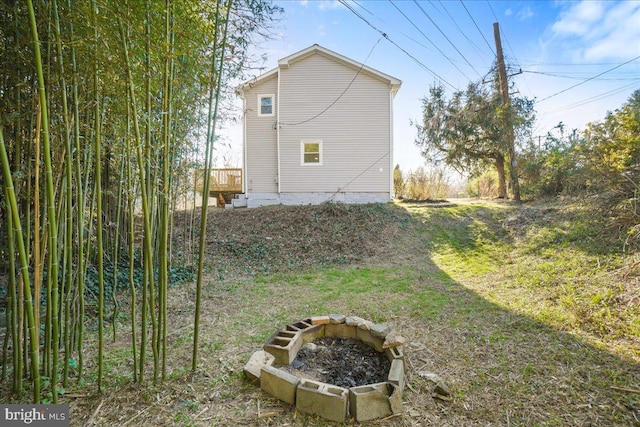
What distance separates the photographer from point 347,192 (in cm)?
872

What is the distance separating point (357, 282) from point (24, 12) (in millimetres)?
Answer: 4036

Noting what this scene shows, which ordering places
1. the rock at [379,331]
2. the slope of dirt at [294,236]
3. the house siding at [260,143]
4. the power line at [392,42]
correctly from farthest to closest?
1. the house siding at [260,143]
2. the slope of dirt at [294,236]
3. the power line at [392,42]
4. the rock at [379,331]

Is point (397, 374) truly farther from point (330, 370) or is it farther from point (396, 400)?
point (330, 370)

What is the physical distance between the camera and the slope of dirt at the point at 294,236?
5.22m

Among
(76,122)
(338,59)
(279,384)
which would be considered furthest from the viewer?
(338,59)

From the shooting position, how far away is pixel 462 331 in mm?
2475

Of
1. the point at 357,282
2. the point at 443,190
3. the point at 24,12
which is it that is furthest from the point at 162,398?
the point at 443,190

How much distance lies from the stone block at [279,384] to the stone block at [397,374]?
0.56m

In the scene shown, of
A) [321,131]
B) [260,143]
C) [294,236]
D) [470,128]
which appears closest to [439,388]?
[294,236]

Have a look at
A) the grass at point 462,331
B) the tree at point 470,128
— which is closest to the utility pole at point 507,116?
the tree at point 470,128

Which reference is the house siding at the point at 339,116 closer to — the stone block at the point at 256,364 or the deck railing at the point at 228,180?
the deck railing at the point at 228,180

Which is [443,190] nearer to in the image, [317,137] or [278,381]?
[317,137]

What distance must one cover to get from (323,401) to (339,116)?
8.29 metres

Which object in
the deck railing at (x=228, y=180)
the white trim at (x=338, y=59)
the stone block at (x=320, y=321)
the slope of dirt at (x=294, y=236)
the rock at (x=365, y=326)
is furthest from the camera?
the deck railing at (x=228, y=180)
